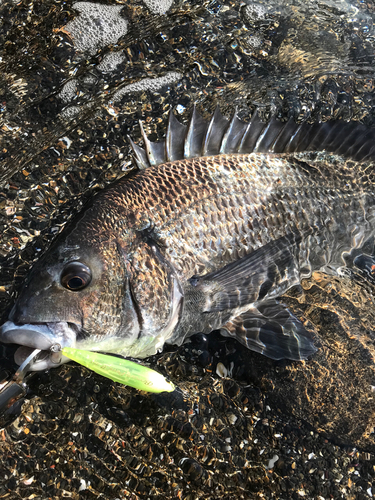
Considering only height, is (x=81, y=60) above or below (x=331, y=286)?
above

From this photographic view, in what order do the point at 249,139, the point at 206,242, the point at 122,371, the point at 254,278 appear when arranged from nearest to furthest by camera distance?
the point at 122,371
the point at 206,242
the point at 254,278
the point at 249,139

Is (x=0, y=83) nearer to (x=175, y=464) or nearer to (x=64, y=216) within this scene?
(x=64, y=216)

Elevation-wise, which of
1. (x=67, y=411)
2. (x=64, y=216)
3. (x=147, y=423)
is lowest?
(x=147, y=423)

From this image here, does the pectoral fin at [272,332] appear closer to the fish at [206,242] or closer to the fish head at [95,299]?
the fish at [206,242]

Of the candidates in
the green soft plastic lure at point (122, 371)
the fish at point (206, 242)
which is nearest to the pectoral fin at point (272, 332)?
the fish at point (206, 242)

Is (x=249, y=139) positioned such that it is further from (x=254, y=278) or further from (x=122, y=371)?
(x=122, y=371)

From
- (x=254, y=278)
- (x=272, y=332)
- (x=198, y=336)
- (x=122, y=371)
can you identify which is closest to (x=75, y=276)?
(x=122, y=371)

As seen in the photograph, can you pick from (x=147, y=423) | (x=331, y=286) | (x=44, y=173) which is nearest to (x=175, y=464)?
(x=147, y=423)
